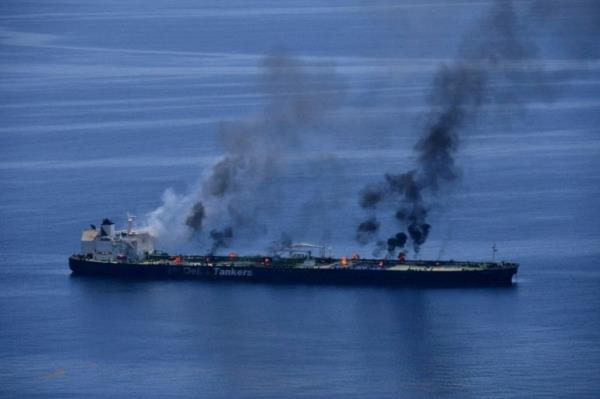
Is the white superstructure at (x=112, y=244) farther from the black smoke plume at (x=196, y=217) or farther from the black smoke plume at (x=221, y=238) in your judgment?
the black smoke plume at (x=221, y=238)

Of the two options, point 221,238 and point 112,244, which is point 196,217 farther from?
point 112,244

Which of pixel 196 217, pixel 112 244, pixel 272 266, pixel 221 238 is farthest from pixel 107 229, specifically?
pixel 272 266

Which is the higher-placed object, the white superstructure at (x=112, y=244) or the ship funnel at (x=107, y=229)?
the ship funnel at (x=107, y=229)

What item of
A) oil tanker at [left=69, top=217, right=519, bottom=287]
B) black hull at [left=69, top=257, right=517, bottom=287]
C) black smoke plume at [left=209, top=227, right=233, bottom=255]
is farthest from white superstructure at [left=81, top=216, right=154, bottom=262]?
black smoke plume at [left=209, top=227, right=233, bottom=255]

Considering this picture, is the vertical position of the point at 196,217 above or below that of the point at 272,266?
above

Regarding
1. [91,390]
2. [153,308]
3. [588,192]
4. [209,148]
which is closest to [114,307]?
[153,308]

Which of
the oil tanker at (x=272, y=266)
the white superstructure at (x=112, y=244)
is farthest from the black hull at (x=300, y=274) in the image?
the white superstructure at (x=112, y=244)

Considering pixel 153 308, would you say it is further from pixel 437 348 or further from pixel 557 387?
pixel 557 387
